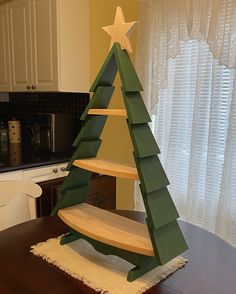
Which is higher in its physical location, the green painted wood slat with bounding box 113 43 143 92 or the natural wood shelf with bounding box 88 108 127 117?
the green painted wood slat with bounding box 113 43 143 92

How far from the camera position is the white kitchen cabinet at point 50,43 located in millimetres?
2217

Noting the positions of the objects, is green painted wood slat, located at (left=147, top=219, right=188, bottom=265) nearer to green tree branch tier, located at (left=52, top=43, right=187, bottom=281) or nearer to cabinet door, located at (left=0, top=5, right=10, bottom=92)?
green tree branch tier, located at (left=52, top=43, right=187, bottom=281)

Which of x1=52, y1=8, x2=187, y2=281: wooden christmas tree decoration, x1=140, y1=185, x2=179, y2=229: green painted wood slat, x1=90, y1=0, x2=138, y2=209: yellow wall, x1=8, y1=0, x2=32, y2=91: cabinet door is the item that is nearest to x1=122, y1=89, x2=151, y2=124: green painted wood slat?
x1=52, y1=8, x2=187, y2=281: wooden christmas tree decoration

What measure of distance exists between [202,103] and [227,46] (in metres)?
0.35

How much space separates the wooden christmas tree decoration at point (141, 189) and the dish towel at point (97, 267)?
4 centimetres

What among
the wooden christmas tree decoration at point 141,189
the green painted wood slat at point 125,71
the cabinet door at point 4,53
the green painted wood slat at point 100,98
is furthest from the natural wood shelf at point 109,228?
the cabinet door at point 4,53

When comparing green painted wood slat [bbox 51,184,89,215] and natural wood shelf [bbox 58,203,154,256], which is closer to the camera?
natural wood shelf [bbox 58,203,154,256]

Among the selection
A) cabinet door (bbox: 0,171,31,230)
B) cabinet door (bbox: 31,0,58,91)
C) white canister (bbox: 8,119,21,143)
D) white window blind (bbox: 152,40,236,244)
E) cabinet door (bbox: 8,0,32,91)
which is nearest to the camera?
cabinet door (bbox: 0,171,31,230)

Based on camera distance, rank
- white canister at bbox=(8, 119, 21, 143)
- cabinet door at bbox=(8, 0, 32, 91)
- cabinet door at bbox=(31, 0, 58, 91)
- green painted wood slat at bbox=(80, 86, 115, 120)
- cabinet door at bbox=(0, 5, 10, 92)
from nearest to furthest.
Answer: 1. green painted wood slat at bbox=(80, 86, 115, 120)
2. cabinet door at bbox=(31, 0, 58, 91)
3. cabinet door at bbox=(8, 0, 32, 91)
4. cabinet door at bbox=(0, 5, 10, 92)
5. white canister at bbox=(8, 119, 21, 143)

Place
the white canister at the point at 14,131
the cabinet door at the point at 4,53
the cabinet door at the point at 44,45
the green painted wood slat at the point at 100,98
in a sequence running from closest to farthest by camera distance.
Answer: the green painted wood slat at the point at 100,98
the cabinet door at the point at 44,45
the cabinet door at the point at 4,53
the white canister at the point at 14,131

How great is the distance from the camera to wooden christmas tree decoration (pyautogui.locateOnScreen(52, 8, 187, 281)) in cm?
96

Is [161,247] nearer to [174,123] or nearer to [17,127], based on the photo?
[174,123]

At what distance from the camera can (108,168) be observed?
1.02m

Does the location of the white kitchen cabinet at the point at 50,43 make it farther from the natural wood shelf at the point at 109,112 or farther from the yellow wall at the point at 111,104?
the natural wood shelf at the point at 109,112
